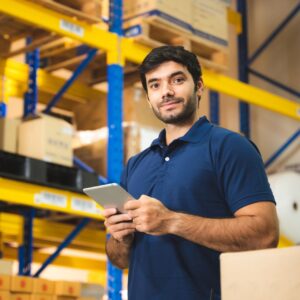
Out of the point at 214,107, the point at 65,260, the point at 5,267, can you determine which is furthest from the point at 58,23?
the point at 214,107

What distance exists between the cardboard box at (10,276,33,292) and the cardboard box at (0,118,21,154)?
952mm

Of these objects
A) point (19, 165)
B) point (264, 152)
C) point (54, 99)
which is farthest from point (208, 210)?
point (264, 152)

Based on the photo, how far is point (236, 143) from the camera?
2.37 m

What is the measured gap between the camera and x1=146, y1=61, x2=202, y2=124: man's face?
8.07ft

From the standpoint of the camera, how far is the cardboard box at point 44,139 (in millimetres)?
5223

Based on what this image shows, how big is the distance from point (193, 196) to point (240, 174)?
17cm

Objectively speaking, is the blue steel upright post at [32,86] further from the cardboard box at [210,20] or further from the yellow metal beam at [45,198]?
the cardboard box at [210,20]

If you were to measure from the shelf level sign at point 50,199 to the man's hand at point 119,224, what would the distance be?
2.66 meters

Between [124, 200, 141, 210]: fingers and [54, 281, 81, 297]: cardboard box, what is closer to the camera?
[124, 200, 141, 210]: fingers

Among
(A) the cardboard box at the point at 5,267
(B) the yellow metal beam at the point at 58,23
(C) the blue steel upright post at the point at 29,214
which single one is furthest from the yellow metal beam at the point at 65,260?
(B) the yellow metal beam at the point at 58,23

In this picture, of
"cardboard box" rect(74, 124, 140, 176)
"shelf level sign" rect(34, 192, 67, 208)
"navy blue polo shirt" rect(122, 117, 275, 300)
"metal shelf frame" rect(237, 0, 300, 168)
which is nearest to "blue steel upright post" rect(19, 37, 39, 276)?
"cardboard box" rect(74, 124, 140, 176)

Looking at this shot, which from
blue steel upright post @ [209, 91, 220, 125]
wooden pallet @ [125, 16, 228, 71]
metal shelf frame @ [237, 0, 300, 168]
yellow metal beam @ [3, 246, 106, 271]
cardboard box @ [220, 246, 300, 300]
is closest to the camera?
cardboard box @ [220, 246, 300, 300]

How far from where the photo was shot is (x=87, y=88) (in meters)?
6.81

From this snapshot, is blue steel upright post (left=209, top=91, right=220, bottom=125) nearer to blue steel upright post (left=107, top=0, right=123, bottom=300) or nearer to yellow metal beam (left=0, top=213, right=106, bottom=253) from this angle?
yellow metal beam (left=0, top=213, right=106, bottom=253)
